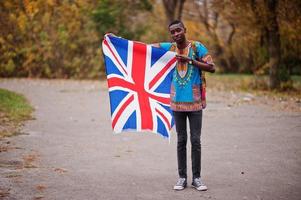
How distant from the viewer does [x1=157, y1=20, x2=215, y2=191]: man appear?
285 inches

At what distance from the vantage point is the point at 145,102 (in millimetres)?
8141

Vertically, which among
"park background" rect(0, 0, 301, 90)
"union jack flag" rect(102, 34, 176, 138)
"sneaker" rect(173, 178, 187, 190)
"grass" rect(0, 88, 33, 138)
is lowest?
"sneaker" rect(173, 178, 187, 190)

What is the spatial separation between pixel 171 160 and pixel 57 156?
1.93 metres

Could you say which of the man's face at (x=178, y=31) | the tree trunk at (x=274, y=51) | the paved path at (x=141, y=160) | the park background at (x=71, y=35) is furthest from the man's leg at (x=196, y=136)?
the park background at (x=71, y=35)

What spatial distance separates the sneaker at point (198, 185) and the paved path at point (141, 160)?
0.08 m

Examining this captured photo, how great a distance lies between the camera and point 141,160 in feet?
31.3

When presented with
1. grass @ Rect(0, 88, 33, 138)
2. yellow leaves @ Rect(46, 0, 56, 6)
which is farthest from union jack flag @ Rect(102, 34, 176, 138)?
yellow leaves @ Rect(46, 0, 56, 6)

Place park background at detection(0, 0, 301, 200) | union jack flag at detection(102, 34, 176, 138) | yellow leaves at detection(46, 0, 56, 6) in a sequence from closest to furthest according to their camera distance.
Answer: park background at detection(0, 0, 301, 200) → union jack flag at detection(102, 34, 176, 138) → yellow leaves at detection(46, 0, 56, 6)

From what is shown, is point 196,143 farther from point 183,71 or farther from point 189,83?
point 183,71

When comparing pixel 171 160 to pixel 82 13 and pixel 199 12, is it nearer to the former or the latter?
pixel 82 13

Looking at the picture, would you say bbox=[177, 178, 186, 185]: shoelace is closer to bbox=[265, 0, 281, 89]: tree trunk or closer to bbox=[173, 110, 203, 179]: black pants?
bbox=[173, 110, 203, 179]: black pants

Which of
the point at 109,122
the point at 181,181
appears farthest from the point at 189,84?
the point at 109,122

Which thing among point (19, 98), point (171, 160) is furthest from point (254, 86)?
point (171, 160)

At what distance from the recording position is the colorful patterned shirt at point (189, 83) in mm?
7281
